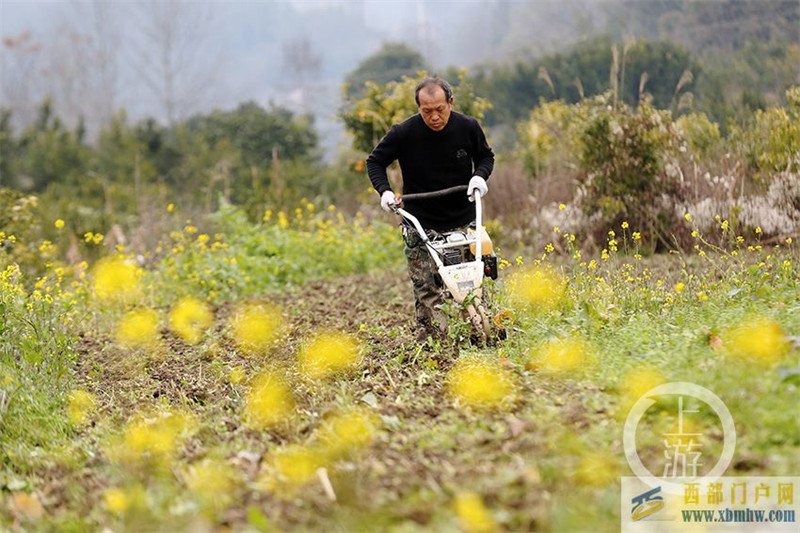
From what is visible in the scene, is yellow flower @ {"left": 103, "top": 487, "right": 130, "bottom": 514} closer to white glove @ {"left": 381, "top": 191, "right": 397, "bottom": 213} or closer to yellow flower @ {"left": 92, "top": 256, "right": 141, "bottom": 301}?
white glove @ {"left": 381, "top": 191, "right": 397, "bottom": 213}

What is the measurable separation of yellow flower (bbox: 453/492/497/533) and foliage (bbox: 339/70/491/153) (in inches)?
379

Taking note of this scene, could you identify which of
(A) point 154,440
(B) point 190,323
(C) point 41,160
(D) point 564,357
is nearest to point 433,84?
(D) point 564,357

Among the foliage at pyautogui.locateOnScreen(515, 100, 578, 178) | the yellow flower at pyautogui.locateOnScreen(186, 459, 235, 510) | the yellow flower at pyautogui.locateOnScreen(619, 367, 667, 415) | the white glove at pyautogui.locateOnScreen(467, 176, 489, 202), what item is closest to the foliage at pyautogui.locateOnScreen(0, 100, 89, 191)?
the foliage at pyautogui.locateOnScreen(515, 100, 578, 178)

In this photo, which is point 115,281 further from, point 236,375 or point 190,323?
point 236,375

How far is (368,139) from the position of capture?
42.8ft

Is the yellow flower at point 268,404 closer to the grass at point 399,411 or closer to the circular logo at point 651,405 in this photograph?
the grass at point 399,411

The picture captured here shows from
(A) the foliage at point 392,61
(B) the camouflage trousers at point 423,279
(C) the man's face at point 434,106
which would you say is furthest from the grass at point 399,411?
(A) the foliage at point 392,61

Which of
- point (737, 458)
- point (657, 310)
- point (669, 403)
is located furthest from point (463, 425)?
point (657, 310)

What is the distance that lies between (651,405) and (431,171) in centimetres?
237

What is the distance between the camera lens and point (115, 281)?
279 inches

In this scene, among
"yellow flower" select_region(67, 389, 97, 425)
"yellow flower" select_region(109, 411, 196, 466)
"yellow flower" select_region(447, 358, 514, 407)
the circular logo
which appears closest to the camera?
the circular logo

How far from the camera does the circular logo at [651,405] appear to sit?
A: 3035mm

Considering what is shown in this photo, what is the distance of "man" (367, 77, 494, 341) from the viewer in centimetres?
533

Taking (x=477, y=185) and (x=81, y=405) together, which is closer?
(x=81, y=405)
